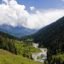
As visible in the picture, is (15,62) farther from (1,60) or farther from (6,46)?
(6,46)

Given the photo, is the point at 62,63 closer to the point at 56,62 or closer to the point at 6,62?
the point at 56,62

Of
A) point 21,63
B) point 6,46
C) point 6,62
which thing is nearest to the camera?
point 6,62

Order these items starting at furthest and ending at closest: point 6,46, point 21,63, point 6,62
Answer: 1. point 6,46
2. point 21,63
3. point 6,62

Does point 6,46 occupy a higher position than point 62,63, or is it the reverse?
point 6,46

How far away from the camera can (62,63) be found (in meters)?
163

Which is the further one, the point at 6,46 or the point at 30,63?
the point at 6,46

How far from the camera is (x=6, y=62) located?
86500 mm

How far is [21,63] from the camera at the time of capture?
93.2 m

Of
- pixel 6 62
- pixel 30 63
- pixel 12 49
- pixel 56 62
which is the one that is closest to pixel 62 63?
pixel 56 62

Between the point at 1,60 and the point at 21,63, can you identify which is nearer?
the point at 1,60

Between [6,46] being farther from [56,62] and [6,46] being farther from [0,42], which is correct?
[56,62]

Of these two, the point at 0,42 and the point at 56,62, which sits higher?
the point at 0,42

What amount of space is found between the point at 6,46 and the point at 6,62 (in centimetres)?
7424

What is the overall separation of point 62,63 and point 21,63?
73.9 metres
